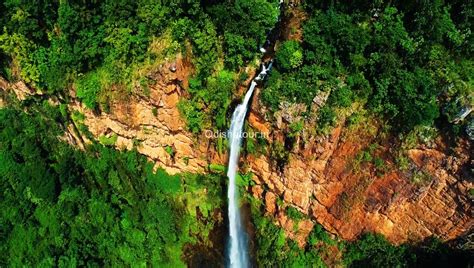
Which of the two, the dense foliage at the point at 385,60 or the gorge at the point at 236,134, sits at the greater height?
the dense foliage at the point at 385,60

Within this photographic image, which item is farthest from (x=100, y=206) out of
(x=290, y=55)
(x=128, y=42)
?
(x=290, y=55)

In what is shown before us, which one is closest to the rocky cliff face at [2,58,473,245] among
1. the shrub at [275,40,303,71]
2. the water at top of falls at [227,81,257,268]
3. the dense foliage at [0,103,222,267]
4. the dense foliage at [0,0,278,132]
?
the water at top of falls at [227,81,257,268]

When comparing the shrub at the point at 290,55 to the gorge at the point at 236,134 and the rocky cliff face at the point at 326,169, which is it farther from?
the rocky cliff face at the point at 326,169

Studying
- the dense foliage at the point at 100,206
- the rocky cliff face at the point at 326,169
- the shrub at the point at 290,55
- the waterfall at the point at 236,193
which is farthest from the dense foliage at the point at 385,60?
the dense foliage at the point at 100,206

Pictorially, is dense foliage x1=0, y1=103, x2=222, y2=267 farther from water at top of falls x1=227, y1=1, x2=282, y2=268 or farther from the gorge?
water at top of falls x1=227, y1=1, x2=282, y2=268

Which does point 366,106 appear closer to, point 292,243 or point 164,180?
point 292,243

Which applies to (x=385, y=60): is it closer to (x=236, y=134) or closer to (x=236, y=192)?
(x=236, y=134)

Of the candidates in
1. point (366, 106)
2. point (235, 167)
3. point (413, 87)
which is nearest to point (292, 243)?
point (235, 167)
